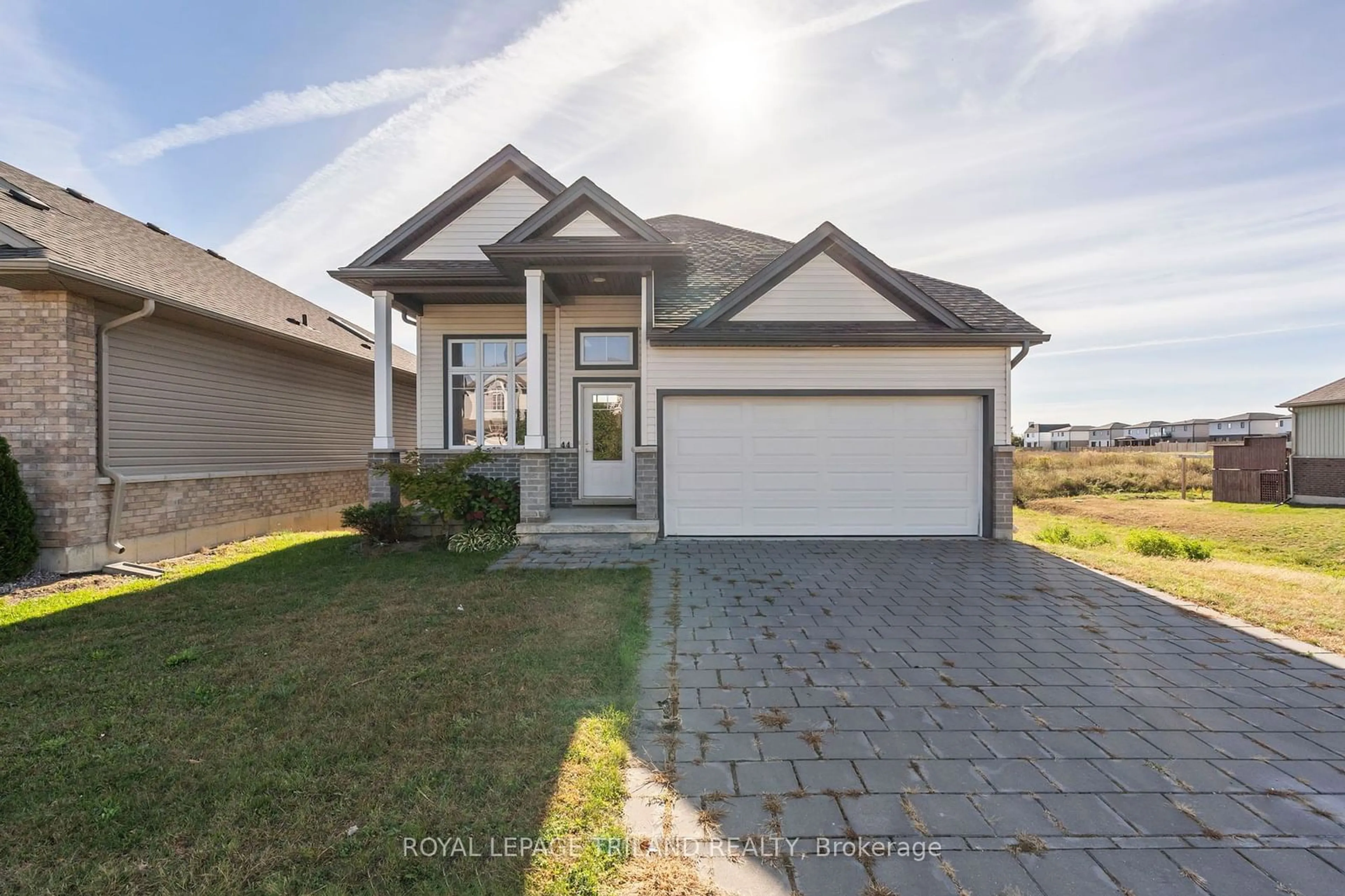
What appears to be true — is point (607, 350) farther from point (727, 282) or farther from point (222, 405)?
point (222, 405)

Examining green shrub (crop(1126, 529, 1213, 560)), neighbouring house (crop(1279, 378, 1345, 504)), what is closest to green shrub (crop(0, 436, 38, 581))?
green shrub (crop(1126, 529, 1213, 560))

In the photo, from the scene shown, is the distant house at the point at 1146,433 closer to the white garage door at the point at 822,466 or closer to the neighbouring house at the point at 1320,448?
the neighbouring house at the point at 1320,448

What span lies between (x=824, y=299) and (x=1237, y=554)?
9.02 m

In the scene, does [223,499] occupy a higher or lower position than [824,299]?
lower

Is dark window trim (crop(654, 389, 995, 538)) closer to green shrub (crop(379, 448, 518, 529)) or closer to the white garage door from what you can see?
the white garage door

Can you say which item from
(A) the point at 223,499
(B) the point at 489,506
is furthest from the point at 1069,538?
(A) the point at 223,499

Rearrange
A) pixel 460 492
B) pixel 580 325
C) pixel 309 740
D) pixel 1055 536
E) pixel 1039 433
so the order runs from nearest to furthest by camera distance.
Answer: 1. pixel 309 740
2. pixel 460 492
3. pixel 1055 536
4. pixel 580 325
5. pixel 1039 433

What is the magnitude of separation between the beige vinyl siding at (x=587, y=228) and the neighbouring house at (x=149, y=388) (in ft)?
12.5

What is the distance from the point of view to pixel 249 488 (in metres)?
9.91

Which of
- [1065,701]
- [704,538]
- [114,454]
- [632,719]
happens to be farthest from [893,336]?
[114,454]

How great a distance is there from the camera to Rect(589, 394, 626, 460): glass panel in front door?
10.4m

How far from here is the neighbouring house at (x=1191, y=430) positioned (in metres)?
65.6

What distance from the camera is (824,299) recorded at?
8930 millimetres

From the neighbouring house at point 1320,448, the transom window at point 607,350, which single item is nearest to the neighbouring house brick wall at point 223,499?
the transom window at point 607,350
